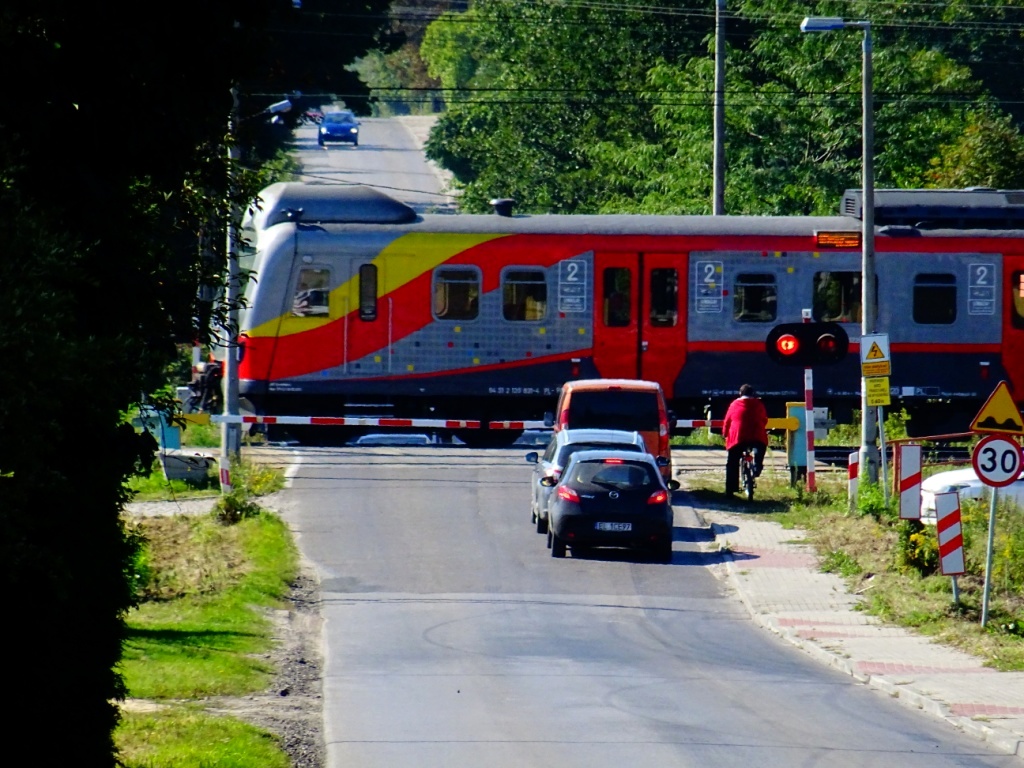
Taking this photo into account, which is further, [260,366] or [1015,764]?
[260,366]

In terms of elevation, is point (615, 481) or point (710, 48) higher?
point (710, 48)

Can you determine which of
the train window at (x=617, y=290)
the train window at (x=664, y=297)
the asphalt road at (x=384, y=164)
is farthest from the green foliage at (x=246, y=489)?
the asphalt road at (x=384, y=164)

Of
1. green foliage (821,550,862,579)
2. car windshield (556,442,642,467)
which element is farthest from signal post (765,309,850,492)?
green foliage (821,550,862,579)

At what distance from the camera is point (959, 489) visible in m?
23.0

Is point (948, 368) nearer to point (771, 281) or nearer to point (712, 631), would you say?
point (771, 281)

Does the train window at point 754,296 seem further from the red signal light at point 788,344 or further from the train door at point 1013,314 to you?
the red signal light at point 788,344

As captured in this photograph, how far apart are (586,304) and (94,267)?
21.1 meters

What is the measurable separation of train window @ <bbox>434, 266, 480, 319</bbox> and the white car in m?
9.41

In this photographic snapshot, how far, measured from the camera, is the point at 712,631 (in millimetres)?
18312

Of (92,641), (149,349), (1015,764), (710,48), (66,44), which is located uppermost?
(710,48)

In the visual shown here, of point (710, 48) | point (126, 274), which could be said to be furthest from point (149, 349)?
point (710, 48)

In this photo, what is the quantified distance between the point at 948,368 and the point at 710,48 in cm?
1906

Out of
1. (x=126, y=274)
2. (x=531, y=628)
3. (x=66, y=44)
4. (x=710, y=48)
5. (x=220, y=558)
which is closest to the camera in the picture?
(x=66, y=44)

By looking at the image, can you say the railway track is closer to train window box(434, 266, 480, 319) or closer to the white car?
the white car
